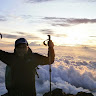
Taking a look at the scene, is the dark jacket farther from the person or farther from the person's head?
the person's head

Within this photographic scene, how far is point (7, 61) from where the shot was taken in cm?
767

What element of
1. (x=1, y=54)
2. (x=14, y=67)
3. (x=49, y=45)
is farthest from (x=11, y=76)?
(x=49, y=45)

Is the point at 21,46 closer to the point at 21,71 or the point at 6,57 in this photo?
the point at 6,57

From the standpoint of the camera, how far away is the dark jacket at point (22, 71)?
25.2 ft

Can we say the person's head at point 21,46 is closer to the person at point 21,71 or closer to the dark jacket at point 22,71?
the person at point 21,71

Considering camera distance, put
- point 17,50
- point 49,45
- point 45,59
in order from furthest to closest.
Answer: point 49,45
point 45,59
point 17,50

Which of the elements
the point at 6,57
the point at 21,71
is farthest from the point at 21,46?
the point at 21,71

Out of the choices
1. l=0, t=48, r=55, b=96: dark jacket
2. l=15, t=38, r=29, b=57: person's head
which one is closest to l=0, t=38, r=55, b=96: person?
l=0, t=48, r=55, b=96: dark jacket

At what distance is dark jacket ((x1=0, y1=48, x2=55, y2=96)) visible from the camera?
767 cm

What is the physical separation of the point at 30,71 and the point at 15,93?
39.4 inches

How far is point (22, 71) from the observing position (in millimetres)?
7746

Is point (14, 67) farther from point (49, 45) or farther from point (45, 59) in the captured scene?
point (49, 45)

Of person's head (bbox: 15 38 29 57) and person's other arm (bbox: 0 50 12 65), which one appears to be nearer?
person's head (bbox: 15 38 29 57)

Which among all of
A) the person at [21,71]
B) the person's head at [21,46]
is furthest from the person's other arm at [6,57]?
the person's head at [21,46]
